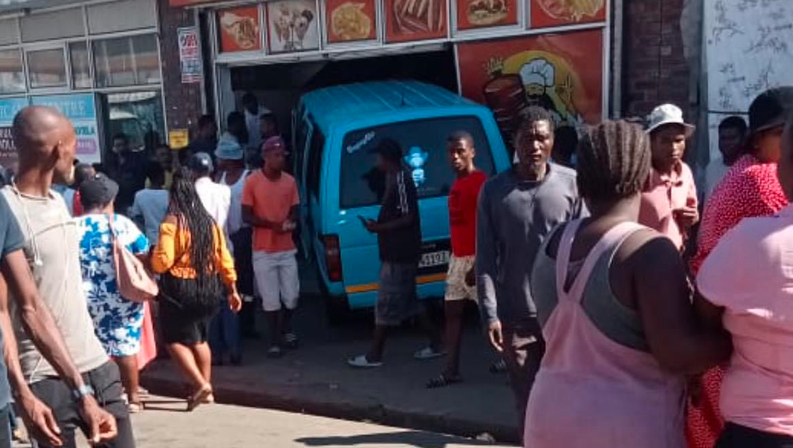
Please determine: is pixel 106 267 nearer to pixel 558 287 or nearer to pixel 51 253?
pixel 51 253

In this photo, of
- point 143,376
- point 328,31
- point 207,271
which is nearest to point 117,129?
point 328,31

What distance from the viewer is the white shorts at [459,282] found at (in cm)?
666

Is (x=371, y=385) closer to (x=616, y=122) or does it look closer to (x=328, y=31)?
(x=616, y=122)

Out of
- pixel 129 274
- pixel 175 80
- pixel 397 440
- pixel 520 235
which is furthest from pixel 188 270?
pixel 175 80

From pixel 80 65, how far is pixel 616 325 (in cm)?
1228

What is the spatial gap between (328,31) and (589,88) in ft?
10.9

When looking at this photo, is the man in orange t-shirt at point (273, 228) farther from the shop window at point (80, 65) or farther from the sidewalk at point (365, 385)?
the shop window at point (80, 65)

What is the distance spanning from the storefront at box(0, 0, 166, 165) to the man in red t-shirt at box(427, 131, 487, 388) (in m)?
7.04

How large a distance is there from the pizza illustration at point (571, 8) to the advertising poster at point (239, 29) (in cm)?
383

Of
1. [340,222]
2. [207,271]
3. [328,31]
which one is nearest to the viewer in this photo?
[207,271]

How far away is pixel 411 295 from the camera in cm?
727

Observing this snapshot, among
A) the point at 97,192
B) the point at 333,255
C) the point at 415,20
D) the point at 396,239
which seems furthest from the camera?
the point at 415,20

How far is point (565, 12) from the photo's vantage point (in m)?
9.02

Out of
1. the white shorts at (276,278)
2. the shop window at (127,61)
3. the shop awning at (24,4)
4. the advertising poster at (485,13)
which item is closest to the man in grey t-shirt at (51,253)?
the white shorts at (276,278)
